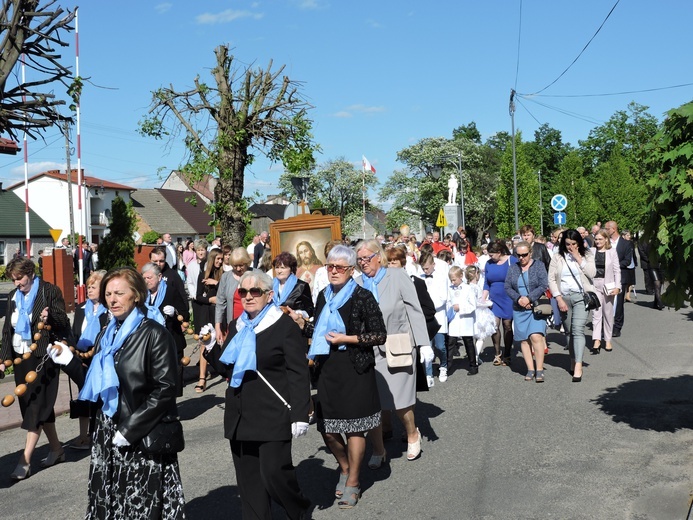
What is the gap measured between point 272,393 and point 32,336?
3.31 meters

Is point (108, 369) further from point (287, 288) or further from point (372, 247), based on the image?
point (287, 288)

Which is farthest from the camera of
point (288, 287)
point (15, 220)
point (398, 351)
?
point (15, 220)

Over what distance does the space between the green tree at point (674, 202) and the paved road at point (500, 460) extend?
62.2 inches

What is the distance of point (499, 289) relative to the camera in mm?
11773

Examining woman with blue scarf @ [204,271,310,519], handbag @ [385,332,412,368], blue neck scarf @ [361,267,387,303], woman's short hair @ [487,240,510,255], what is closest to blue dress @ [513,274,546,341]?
woman's short hair @ [487,240,510,255]

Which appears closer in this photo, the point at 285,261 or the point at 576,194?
the point at 285,261

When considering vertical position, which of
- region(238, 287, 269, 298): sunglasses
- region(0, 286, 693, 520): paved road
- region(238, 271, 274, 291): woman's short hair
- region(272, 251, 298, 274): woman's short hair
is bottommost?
region(0, 286, 693, 520): paved road

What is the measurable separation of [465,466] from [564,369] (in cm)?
502

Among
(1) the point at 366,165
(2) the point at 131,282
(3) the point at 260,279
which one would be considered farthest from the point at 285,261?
(1) the point at 366,165

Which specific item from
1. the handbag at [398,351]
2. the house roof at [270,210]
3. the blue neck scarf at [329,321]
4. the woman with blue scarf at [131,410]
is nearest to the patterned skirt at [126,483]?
the woman with blue scarf at [131,410]

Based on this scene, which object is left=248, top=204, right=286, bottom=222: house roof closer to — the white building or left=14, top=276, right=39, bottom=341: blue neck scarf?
A: the white building

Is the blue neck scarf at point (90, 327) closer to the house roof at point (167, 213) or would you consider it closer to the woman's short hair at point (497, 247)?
the woman's short hair at point (497, 247)

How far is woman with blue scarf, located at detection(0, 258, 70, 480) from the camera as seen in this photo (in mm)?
7055

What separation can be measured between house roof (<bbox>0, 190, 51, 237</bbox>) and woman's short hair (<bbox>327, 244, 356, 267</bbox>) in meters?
63.8
